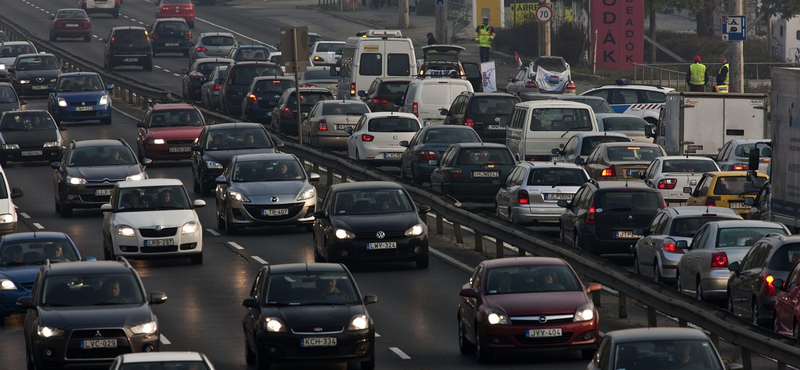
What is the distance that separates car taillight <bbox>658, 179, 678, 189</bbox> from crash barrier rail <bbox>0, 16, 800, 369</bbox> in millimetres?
3466

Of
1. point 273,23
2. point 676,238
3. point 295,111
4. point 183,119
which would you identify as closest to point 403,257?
point 676,238

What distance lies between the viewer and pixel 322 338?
1914cm

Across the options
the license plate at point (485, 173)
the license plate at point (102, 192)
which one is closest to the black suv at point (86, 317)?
the license plate at point (102, 192)

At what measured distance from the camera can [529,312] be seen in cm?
1950

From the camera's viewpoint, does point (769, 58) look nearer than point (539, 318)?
No

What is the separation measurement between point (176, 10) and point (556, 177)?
59431 mm

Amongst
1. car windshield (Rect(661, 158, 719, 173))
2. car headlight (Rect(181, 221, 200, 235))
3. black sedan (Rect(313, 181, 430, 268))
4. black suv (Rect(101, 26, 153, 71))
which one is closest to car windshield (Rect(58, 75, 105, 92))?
black suv (Rect(101, 26, 153, 71))

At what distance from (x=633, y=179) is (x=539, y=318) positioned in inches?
591

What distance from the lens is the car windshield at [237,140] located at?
38.1 meters

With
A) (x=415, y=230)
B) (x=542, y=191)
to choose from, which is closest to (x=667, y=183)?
(x=542, y=191)

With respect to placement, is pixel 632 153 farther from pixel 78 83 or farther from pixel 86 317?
pixel 78 83

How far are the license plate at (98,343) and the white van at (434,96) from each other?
26.4 meters

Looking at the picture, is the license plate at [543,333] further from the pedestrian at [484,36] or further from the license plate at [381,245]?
the pedestrian at [484,36]

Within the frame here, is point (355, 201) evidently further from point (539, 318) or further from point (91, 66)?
point (91, 66)
